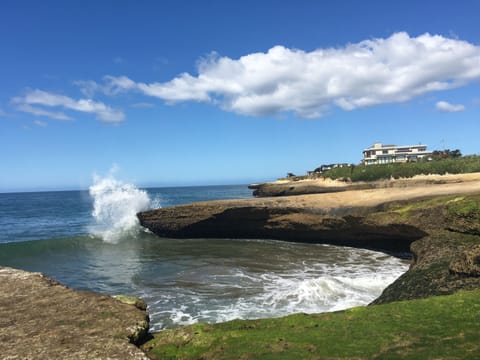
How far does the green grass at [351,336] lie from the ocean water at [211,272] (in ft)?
16.2

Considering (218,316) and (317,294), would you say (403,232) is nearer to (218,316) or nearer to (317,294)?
(317,294)

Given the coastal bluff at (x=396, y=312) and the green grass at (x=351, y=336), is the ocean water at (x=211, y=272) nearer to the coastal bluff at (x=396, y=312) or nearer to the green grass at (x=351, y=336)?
the coastal bluff at (x=396, y=312)

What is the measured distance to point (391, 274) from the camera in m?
14.6

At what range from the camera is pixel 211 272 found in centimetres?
1666

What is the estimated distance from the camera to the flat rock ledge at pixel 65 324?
480 cm

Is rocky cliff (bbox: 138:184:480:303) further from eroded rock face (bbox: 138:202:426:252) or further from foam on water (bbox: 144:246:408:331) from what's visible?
foam on water (bbox: 144:246:408:331)

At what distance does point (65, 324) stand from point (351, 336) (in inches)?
162

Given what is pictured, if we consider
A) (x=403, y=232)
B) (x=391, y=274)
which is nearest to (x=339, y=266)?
(x=391, y=274)

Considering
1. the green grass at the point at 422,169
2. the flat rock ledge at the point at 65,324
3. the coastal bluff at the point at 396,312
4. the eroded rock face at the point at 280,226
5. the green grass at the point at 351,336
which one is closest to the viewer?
the green grass at the point at 351,336

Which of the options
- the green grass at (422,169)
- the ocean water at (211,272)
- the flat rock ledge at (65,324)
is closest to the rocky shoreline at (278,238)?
the flat rock ledge at (65,324)

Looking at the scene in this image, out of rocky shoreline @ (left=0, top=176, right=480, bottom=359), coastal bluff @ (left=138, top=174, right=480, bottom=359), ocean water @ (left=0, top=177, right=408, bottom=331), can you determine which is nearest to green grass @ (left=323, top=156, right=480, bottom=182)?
coastal bluff @ (left=138, top=174, right=480, bottom=359)

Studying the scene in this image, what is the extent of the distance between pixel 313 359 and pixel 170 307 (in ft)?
26.9

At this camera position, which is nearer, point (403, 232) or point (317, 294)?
point (317, 294)

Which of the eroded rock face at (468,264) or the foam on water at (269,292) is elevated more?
the eroded rock face at (468,264)
